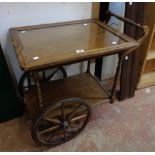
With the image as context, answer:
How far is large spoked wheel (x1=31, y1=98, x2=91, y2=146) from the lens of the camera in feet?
4.21

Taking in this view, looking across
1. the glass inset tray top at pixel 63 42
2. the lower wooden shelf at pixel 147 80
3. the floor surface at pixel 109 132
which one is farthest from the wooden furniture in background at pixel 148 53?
the glass inset tray top at pixel 63 42

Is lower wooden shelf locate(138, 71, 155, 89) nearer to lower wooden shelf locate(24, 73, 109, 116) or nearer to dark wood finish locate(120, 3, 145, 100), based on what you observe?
dark wood finish locate(120, 3, 145, 100)

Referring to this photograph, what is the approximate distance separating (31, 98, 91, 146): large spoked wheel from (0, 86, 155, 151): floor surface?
0.06 meters

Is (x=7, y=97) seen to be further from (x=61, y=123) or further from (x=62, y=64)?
(x=62, y=64)

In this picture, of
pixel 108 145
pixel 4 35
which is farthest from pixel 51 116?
pixel 4 35

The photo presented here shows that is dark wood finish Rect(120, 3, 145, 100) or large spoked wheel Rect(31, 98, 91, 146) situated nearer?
large spoked wheel Rect(31, 98, 91, 146)

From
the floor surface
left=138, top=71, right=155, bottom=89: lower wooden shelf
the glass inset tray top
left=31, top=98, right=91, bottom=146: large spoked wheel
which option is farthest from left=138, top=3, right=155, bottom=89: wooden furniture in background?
left=31, top=98, right=91, bottom=146: large spoked wheel

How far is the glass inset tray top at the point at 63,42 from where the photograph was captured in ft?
3.41

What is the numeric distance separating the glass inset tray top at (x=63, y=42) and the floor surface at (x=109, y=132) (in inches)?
27.0

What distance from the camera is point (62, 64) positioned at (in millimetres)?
1096

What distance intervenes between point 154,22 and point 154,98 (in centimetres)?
72

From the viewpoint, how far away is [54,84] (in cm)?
159

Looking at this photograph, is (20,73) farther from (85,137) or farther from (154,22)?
→ (154,22)

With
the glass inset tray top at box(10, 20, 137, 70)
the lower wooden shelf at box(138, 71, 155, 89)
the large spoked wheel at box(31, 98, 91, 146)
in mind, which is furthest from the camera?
the lower wooden shelf at box(138, 71, 155, 89)
